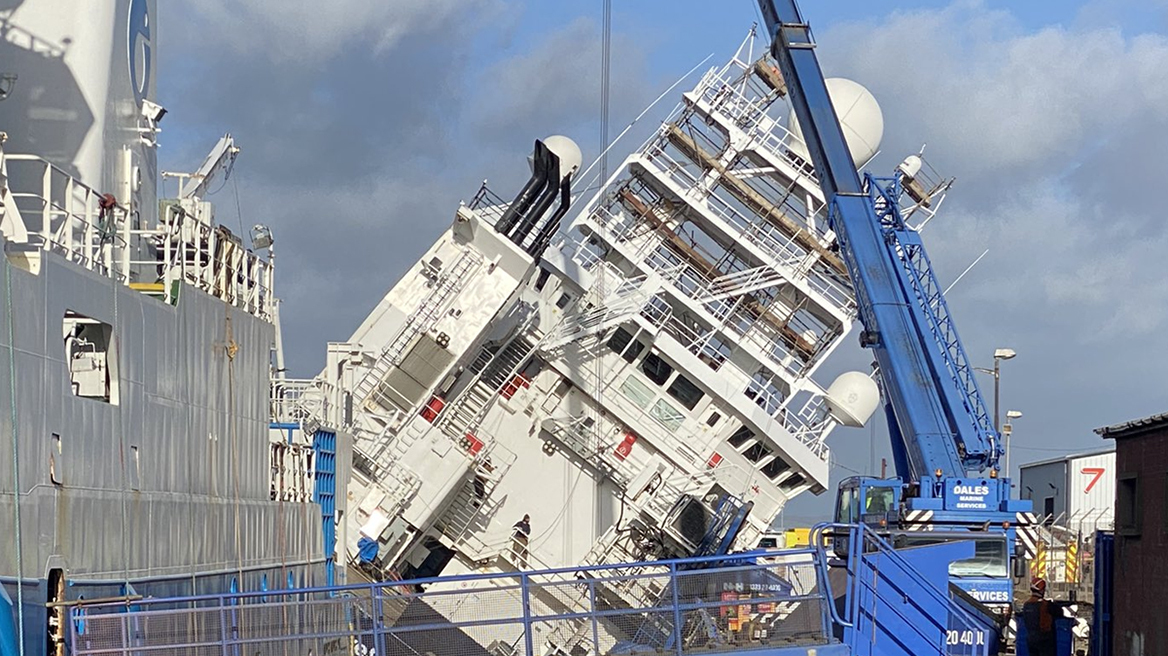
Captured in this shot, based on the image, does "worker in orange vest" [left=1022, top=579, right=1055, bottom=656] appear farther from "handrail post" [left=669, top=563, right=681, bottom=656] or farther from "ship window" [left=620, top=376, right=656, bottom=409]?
"ship window" [left=620, top=376, right=656, bottom=409]

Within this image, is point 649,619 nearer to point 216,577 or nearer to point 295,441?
point 216,577

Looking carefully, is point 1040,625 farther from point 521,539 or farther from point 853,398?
point 521,539

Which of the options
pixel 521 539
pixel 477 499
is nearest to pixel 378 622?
pixel 477 499

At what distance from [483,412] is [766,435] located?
6.46 metres

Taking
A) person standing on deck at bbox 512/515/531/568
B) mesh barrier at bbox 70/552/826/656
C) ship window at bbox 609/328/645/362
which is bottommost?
mesh barrier at bbox 70/552/826/656

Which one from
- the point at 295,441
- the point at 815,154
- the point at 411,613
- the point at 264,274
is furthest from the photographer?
the point at 815,154

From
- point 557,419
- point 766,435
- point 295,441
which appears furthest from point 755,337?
point 295,441

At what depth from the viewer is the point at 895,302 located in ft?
92.5

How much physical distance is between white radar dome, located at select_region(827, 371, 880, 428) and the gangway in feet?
52.6

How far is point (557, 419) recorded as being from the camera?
36781mm

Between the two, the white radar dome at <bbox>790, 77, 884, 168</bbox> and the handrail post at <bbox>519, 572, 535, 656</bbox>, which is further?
the white radar dome at <bbox>790, 77, 884, 168</bbox>

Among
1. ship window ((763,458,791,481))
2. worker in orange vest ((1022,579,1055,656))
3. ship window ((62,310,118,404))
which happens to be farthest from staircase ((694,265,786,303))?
ship window ((62,310,118,404))

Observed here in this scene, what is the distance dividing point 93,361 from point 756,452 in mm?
23033

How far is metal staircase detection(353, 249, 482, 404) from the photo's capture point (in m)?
34.3
